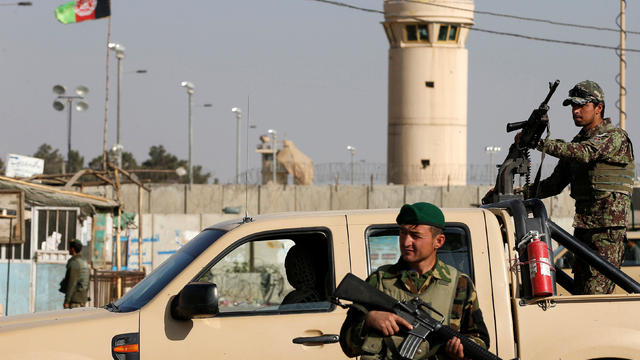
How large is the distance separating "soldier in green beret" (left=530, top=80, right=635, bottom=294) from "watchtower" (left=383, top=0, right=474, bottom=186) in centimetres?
4789

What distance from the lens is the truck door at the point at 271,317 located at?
6.41 m

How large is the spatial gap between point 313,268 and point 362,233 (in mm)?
393

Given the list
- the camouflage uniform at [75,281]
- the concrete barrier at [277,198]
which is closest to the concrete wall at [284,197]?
the concrete barrier at [277,198]

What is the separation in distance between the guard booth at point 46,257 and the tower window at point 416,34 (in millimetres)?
36741

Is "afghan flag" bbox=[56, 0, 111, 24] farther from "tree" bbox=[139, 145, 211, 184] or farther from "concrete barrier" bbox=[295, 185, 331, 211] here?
"tree" bbox=[139, 145, 211, 184]

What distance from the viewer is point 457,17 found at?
55.4 meters

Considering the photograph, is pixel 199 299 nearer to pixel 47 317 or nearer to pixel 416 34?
pixel 47 317

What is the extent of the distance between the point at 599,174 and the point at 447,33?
49111 millimetres

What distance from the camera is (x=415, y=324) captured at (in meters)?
4.69

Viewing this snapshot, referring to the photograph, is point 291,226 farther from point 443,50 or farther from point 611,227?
point 443,50

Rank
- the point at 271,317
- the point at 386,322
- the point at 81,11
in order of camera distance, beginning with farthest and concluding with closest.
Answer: the point at 81,11, the point at 271,317, the point at 386,322

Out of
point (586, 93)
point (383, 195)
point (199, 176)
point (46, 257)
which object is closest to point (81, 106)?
point (383, 195)

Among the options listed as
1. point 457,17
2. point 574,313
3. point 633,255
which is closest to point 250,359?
point 574,313

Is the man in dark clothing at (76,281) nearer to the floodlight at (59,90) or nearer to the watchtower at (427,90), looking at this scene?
the floodlight at (59,90)
